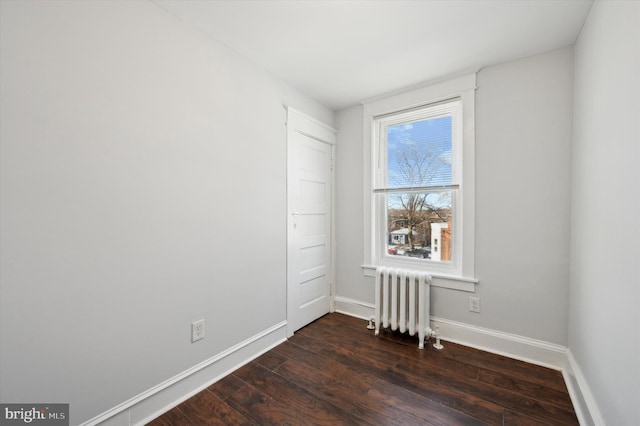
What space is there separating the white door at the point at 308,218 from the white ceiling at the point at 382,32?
1.98 feet

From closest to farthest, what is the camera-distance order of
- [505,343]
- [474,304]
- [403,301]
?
[505,343], [474,304], [403,301]

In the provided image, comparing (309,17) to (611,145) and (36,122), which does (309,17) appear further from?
(611,145)

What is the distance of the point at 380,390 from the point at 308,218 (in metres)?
1.63

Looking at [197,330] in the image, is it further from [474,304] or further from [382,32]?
[382,32]

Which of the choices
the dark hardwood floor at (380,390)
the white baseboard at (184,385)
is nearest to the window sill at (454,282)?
the dark hardwood floor at (380,390)

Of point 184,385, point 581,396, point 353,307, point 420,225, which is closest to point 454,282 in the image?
point 420,225

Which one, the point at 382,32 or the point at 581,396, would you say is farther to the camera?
the point at 382,32

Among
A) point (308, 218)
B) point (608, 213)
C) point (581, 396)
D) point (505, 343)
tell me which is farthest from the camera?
point (308, 218)

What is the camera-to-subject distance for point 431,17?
1.65m

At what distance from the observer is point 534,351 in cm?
201

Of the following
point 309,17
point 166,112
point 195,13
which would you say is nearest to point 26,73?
point 166,112

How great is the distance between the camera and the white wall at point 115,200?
111 cm

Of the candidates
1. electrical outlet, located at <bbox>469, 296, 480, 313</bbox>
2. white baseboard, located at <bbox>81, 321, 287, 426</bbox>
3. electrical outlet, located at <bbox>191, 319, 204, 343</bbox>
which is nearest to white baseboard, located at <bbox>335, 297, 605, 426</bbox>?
electrical outlet, located at <bbox>469, 296, 480, 313</bbox>

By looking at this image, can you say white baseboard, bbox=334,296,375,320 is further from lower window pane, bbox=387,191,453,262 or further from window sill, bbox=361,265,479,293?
window sill, bbox=361,265,479,293
